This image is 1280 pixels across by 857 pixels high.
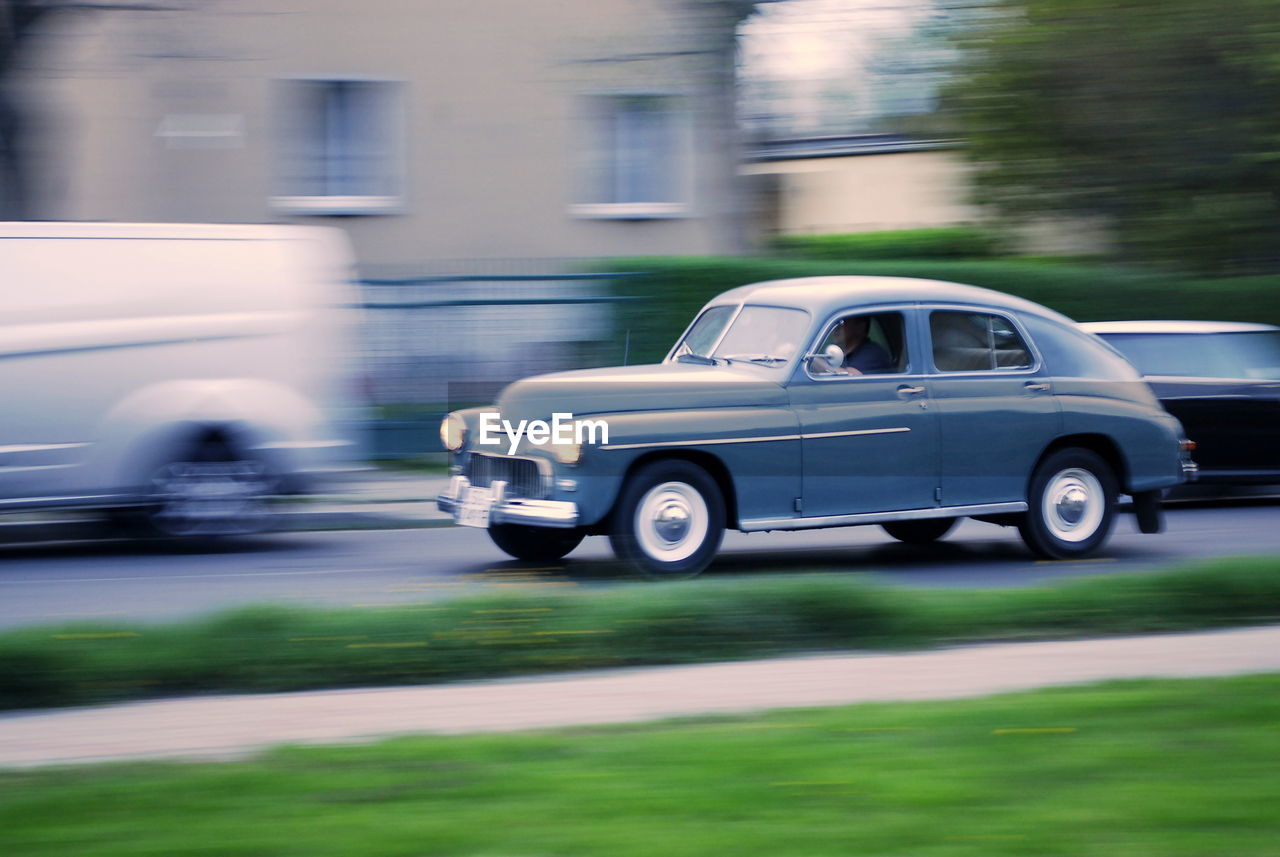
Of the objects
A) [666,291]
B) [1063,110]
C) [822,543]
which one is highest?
[1063,110]

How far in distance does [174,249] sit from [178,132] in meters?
9.84

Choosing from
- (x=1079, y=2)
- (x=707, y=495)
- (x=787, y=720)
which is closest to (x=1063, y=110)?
(x=1079, y=2)

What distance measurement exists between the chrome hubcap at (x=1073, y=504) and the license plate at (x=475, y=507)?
12.0 ft

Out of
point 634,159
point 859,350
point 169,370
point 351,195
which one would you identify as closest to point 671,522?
point 859,350

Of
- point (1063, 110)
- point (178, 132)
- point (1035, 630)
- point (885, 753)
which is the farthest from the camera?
point (178, 132)

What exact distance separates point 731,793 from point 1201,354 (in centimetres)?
987

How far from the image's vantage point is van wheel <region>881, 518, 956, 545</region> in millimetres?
11414

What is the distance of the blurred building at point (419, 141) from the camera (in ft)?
64.6

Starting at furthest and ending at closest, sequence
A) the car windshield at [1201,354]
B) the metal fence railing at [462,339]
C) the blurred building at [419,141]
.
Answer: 1. the blurred building at [419,141]
2. the metal fence railing at [462,339]
3. the car windshield at [1201,354]

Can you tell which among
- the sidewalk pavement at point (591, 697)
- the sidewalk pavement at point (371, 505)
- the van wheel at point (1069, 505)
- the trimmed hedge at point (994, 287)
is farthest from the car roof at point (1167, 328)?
the sidewalk pavement at point (591, 697)

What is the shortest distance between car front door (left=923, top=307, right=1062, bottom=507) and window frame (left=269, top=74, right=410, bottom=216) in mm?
11914

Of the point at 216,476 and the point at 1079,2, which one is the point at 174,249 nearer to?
the point at 216,476

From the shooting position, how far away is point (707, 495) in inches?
364

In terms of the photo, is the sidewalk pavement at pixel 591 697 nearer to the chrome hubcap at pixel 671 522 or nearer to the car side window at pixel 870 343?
the chrome hubcap at pixel 671 522
